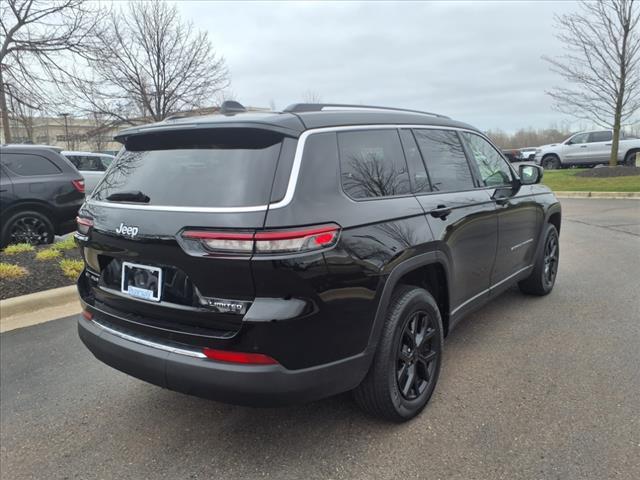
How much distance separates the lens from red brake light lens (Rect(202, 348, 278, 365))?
2.35 m

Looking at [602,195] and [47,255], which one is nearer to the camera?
[47,255]

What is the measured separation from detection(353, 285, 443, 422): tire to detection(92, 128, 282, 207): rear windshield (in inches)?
41.5

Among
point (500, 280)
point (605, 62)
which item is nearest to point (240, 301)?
point (500, 280)

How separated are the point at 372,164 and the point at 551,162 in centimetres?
2303

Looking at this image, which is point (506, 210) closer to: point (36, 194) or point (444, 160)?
point (444, 160)

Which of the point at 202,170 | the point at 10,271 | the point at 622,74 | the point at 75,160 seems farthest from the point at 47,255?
the point at 622,74

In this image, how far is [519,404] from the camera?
314 centimetres

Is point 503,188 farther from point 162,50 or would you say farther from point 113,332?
point 162,50

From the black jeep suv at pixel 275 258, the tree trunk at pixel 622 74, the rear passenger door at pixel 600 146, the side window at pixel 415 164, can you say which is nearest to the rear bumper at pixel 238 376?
the black jeep suv at pixel 275 258

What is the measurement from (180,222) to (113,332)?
0.86 m

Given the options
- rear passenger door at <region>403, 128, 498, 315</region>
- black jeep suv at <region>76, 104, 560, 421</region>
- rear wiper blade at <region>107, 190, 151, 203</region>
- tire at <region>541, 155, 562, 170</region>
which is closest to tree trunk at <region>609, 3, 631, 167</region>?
tire at <region>541, 155, 562, 170</region>

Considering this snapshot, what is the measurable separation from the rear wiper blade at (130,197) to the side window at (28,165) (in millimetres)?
6086

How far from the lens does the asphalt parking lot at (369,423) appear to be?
2.62 m

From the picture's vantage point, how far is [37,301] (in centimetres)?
535
